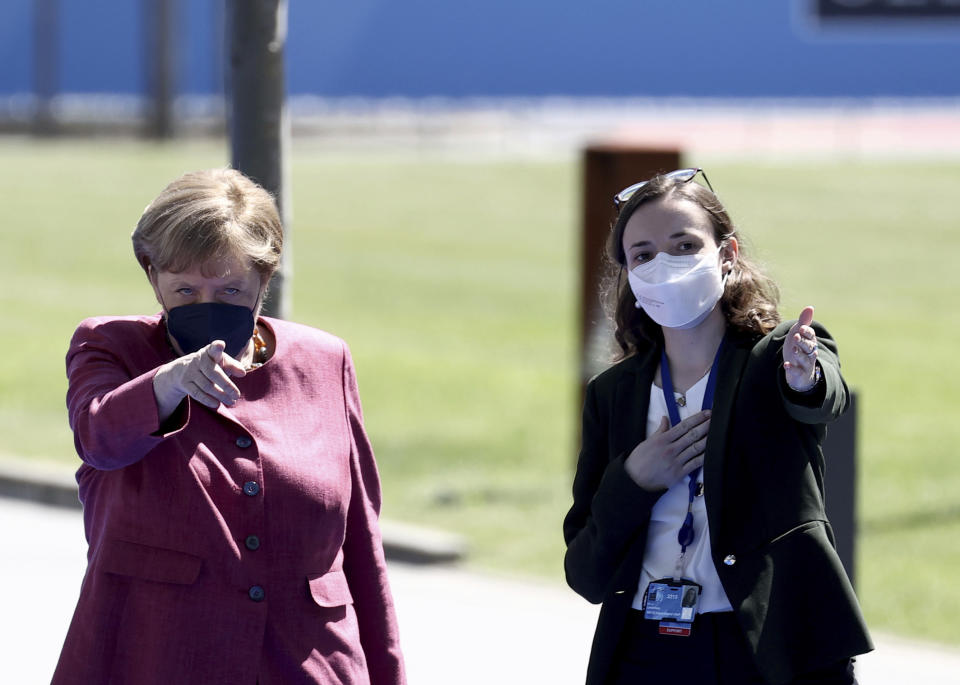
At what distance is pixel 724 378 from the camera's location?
2768mm

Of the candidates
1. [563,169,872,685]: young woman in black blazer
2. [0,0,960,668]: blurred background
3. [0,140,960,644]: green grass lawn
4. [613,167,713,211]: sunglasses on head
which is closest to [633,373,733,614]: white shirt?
[563,169,872,685]: young woman in black blazer

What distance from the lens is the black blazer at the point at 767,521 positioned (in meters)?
2.69

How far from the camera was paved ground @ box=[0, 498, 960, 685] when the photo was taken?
5344 millimetres

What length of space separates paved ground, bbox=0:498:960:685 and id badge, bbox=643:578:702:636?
102 inches

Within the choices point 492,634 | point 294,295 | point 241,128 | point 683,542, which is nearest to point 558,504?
point 492,634

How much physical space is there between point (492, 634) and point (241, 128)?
86.3 inches

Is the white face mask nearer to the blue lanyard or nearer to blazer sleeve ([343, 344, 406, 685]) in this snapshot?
the blue lanyard

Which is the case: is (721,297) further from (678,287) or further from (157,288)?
(157,288)

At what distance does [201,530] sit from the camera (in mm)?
2609

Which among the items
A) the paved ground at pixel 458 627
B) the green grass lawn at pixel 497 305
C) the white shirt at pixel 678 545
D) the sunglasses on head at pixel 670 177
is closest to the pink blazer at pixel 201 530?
the white shirt at pixel 678 545

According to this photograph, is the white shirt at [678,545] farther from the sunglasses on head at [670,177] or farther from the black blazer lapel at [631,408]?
the sunglasses on head at [670,177]

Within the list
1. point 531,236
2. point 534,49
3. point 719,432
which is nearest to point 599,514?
point 719,432

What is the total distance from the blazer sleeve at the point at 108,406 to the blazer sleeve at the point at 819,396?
1.04m

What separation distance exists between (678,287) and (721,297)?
141mm
